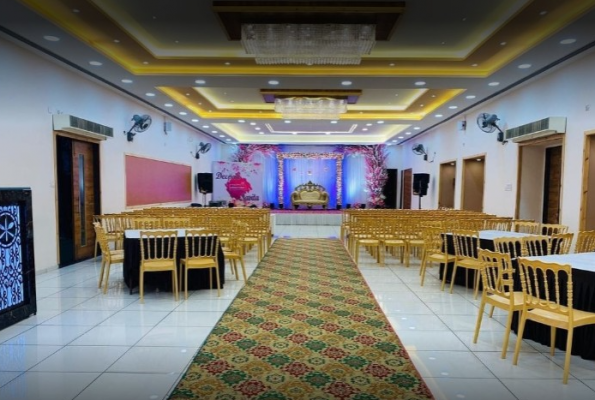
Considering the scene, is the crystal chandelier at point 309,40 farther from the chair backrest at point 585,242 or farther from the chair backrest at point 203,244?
the chair backrest at point 585,242

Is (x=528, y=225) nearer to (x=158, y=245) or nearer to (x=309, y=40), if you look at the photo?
(x=309, y=40)

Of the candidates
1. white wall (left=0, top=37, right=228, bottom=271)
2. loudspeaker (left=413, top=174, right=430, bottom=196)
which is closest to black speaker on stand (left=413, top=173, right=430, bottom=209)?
loudspeaker (left=413, top=174, right=430, bottom=196)

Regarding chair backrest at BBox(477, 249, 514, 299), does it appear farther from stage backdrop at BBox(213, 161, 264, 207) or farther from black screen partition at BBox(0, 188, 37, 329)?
stage backdrop at BBox(213, 161, 264, 207)

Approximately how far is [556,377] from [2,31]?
24.3 feet

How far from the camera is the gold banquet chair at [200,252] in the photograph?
4867 millimetres

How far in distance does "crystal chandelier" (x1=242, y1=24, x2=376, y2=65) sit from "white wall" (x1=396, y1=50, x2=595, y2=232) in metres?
3.82

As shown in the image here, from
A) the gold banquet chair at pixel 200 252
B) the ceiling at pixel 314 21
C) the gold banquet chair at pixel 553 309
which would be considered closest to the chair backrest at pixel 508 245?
the gold banquet chair at pixel 553 309

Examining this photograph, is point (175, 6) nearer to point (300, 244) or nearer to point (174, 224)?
point (174, 224)

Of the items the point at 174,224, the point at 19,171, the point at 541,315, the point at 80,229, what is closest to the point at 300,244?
the point at 174,224

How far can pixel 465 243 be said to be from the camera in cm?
521

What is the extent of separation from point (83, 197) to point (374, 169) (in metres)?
13.9

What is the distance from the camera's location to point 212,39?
596 cm

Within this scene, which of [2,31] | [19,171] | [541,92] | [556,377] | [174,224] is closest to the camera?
[556,377]

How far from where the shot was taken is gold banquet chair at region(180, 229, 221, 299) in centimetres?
487
